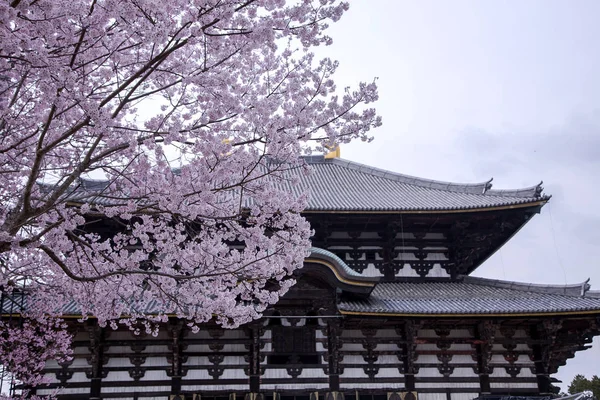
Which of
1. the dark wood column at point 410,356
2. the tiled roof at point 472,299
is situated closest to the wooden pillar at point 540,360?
the tiled roof at point 472,299

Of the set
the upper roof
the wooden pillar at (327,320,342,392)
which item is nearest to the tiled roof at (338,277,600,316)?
the wooden pillar at (327,320,342,392)

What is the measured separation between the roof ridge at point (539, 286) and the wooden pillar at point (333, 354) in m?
4.69

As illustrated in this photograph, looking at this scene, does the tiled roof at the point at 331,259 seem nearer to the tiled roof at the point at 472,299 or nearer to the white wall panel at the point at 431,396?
the tiled roof at the point at 472,299

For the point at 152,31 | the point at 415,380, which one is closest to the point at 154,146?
the point at 152,31

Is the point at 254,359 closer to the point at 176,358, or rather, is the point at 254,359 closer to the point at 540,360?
the point at 176,358

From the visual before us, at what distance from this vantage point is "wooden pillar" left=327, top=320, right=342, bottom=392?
46.2ft

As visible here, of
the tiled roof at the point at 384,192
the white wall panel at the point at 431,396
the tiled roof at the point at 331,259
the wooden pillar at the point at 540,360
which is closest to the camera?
the tiled roof at the point at 331,259

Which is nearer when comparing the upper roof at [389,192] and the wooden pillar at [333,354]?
the wooden pillar at [333,354]

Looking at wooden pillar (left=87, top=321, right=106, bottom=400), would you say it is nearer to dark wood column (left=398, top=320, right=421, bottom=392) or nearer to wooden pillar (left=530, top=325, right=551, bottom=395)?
dark wood column (left=398, top=320, right=421, bottom=392)

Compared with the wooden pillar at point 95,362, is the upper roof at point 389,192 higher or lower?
higher

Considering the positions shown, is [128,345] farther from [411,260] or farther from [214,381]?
[411,260]

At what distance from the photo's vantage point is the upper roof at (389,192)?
52.1 feet

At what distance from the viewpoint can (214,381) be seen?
14.0 meters

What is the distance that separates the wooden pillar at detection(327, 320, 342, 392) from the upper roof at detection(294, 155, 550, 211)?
3180mm
